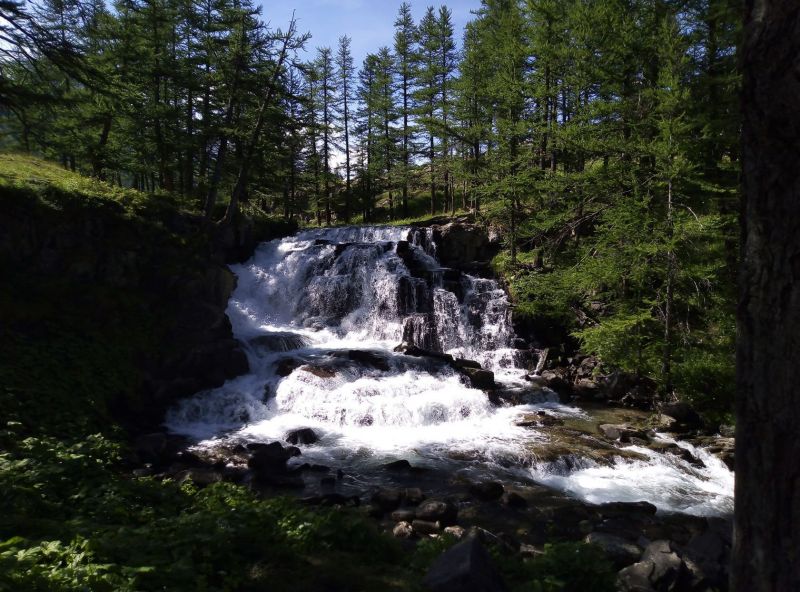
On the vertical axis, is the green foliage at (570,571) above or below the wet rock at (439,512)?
above

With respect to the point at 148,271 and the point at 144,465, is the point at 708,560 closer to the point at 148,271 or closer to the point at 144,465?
the point at 144,465

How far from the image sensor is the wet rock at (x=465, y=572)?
4.32 meters

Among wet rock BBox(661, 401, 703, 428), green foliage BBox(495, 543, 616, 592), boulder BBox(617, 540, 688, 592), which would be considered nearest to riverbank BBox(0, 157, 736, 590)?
green foliage BBox(495, 543, 616, 592)

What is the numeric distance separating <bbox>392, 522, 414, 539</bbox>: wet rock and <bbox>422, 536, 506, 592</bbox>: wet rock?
3295 millimetres

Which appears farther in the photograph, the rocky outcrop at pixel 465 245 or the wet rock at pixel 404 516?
the rocky outcrop at pixel 465 245

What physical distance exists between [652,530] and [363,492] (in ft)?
17.8

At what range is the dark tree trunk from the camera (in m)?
2.50

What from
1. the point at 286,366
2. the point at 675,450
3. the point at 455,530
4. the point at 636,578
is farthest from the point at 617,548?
the point at 286,366

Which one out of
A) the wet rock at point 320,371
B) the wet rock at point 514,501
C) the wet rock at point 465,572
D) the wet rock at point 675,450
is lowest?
the wet rock at point 514,501

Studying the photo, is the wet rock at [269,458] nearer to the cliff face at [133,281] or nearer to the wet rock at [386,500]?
→ the wet rock at [386,500]

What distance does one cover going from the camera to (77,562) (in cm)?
370

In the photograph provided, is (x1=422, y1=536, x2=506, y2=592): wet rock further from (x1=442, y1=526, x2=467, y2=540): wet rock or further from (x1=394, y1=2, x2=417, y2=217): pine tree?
(x1=394, y1=2, x2=417, y2=217): pine tree

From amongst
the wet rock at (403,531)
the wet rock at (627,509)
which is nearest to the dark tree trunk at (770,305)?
the wet rock at (403,531)

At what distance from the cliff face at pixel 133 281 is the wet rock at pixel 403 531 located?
28.1 ft
